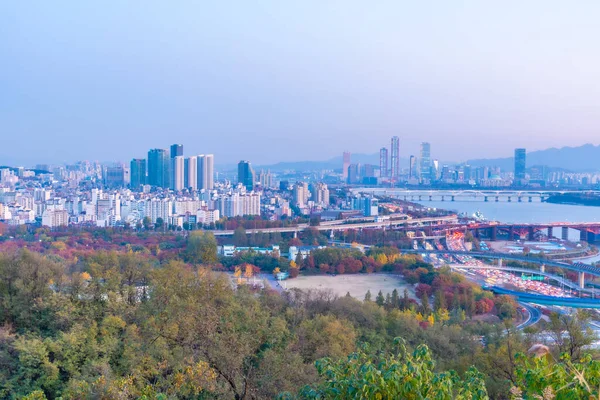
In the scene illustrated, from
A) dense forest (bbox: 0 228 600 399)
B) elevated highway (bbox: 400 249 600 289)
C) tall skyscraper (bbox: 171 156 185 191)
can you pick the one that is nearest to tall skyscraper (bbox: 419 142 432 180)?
tall skyscraper (bbox: 171 156 185 191)

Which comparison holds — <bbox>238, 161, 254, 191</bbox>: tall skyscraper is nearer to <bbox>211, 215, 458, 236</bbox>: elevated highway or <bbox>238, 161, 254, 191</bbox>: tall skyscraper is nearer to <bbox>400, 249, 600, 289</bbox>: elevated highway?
<bbox>211, 215, 458, 236</bbox>: elevated highway

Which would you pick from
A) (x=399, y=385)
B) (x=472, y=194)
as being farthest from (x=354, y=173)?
(x=399, y=385)

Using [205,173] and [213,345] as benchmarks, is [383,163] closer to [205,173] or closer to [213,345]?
[205,173]

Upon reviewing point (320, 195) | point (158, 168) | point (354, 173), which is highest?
point (158, 168)

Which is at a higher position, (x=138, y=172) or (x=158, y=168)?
(x=158, y=168)

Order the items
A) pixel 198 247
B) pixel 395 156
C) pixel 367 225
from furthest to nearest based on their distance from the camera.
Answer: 1. pixel 395 156
2. pixel 367 225
3. pixel 198 247
